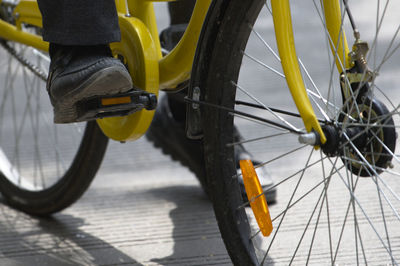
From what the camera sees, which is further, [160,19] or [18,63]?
[160,19]

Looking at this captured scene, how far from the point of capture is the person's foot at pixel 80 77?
6.60 ft

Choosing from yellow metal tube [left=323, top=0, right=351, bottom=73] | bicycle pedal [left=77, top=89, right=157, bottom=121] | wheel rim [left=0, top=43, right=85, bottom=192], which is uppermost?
yellow metal tube [left=323, top=0, right=351, bottom=73]

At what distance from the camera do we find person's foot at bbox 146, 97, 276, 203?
3.03 meters

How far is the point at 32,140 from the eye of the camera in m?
4.06

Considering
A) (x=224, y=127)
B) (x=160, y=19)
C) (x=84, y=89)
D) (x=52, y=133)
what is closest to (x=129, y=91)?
(x=84, y=89)

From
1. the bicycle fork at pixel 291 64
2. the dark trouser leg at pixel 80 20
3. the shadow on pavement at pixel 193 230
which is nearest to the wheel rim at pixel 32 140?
the shadow on pavement at pixel 193 230

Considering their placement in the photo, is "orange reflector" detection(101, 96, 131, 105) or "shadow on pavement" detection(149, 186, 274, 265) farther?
"shadow on pavement" detection(149, 186, 274, 265)

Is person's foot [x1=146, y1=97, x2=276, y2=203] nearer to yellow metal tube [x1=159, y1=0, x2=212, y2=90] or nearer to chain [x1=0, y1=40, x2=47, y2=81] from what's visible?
chain [x1=0, y1=40, x2=47, y2=81]

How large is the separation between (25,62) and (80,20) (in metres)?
1.11

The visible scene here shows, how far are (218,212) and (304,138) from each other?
0.40m

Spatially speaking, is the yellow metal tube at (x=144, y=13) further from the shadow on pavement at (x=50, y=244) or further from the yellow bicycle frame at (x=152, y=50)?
the shadow on pavement at (x=50, y=244)

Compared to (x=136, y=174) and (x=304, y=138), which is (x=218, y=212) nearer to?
(x=304, y=138)

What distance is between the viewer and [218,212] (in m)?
2.01

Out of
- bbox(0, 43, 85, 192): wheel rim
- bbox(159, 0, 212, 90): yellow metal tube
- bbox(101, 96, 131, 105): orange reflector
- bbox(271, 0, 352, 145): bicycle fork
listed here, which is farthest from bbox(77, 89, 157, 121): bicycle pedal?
bbox(0, 43, 85, 192): wheel rim
